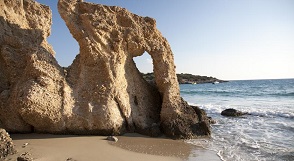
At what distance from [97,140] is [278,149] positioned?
18.6 ft

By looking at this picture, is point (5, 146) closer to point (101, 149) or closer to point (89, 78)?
point (101, 149)

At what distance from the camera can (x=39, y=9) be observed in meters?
10.0

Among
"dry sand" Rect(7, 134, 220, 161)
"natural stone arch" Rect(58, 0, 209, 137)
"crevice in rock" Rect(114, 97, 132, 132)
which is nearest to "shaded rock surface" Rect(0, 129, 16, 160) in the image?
"dry sand" Rect(7, 134, 220, 161)

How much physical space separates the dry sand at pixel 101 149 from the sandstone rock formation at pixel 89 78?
510 mm

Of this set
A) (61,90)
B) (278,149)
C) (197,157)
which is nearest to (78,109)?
(61,90)

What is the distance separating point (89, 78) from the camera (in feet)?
29.2

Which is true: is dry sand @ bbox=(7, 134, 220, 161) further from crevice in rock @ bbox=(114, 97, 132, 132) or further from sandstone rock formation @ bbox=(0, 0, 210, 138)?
crevice in rock @ bbox=(114, 97, 132, 132)

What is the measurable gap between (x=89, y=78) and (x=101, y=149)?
276cm

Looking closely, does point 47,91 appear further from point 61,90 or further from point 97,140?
point 97,140

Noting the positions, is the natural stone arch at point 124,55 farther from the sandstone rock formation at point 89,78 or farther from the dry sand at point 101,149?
the dry sand at point 101,149

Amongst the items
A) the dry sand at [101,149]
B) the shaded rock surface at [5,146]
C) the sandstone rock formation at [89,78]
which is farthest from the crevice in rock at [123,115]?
the shaded rock surface at [5,146]

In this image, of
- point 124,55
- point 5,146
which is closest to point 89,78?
point 124,55

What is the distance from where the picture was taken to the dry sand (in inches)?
252

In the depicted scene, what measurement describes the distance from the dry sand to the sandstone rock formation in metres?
0.51
